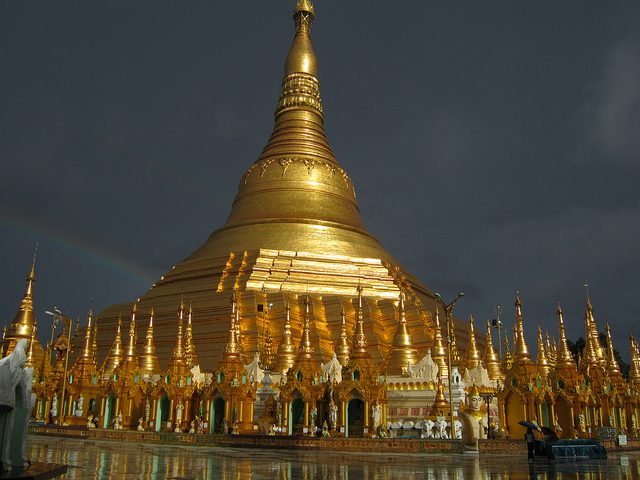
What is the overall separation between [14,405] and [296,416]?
59.9 ft

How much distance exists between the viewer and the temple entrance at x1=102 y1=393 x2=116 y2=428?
28.3 m

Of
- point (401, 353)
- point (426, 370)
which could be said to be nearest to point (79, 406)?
point (401, 353)

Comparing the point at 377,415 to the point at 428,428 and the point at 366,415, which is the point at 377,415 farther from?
the point at 428,428

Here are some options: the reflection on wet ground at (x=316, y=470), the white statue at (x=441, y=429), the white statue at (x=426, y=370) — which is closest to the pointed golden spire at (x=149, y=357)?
the white statue at (x=426, y=370)

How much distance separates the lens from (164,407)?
27.9 metres

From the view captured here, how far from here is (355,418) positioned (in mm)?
24922

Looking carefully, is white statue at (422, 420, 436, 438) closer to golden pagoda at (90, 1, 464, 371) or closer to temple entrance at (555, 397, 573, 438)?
temple entrance at (555, 397, 573, 438)

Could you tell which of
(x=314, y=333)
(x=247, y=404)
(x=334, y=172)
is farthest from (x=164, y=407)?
(x=334, y=172)

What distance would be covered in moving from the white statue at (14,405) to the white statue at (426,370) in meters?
19.6

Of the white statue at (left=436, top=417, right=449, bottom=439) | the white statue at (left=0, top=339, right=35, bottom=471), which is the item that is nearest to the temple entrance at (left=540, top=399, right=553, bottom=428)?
the white statue at (left=436, top=417, right=449, bottom=439)

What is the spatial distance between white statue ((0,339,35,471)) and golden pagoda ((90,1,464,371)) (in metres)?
22.3

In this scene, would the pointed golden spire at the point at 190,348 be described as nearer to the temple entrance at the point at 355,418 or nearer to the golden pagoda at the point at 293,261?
the golden pagoda at the point at 293,261

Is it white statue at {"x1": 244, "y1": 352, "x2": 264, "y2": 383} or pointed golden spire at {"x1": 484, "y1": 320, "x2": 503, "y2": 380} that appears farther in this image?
pointed golden spire at {"x1": 484, "y1": 320, "x2": 503, "y2": 380}

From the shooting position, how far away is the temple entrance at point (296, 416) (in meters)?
25.2
